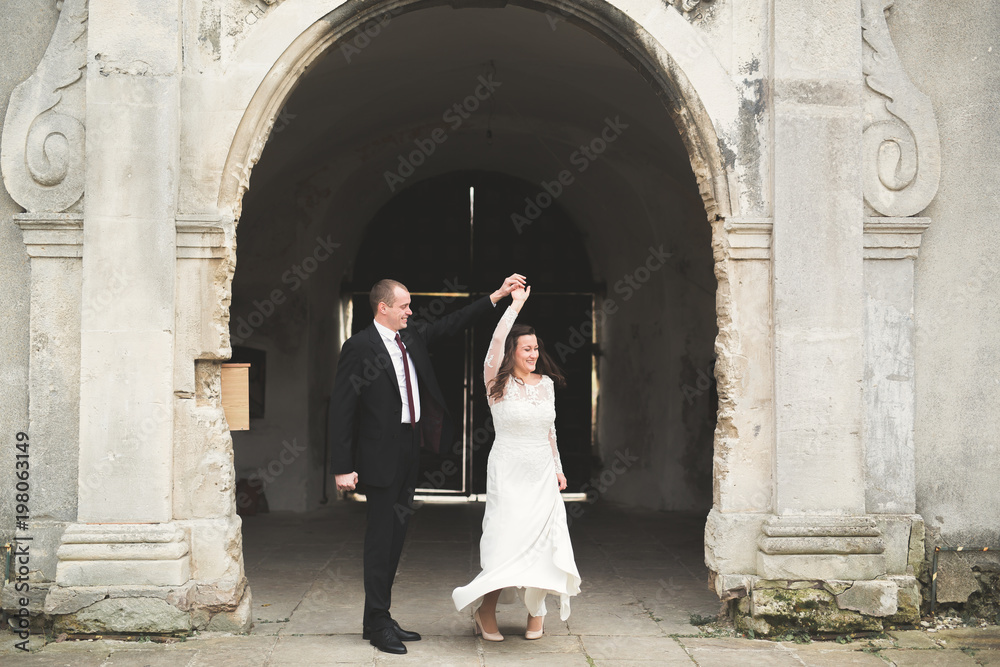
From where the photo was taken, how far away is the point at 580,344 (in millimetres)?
10422

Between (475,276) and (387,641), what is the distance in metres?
6.25

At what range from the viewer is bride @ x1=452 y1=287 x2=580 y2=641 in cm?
441

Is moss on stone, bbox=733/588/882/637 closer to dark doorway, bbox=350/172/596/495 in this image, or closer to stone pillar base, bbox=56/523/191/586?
stone pillar base, bbox=56/523/191/586

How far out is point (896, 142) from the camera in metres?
5.05

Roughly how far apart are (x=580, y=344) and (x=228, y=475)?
20.3 feet

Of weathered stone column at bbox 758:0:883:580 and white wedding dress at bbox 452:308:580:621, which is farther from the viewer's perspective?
weathered stone column at bbox 758:0:883:580

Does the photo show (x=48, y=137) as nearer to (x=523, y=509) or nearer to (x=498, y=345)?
(x=498, y=345)

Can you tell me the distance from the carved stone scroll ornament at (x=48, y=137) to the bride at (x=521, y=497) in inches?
98.2

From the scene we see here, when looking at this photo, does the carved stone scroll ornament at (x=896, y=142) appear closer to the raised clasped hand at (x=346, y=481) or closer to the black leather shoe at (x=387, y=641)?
the raised clasped hand at (x=346, y=481)

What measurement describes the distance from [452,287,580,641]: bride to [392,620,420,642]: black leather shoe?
338 mm

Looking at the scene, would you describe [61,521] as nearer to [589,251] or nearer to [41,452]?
[41,452]

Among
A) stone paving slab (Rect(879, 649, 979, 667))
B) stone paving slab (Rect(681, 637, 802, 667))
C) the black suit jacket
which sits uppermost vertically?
the black suit jacket

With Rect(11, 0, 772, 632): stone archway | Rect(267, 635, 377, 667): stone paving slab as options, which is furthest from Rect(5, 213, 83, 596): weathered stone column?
Rect(267, 635, 377, 667): stone paving slab

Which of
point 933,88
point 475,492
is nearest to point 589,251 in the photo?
point 475,492
